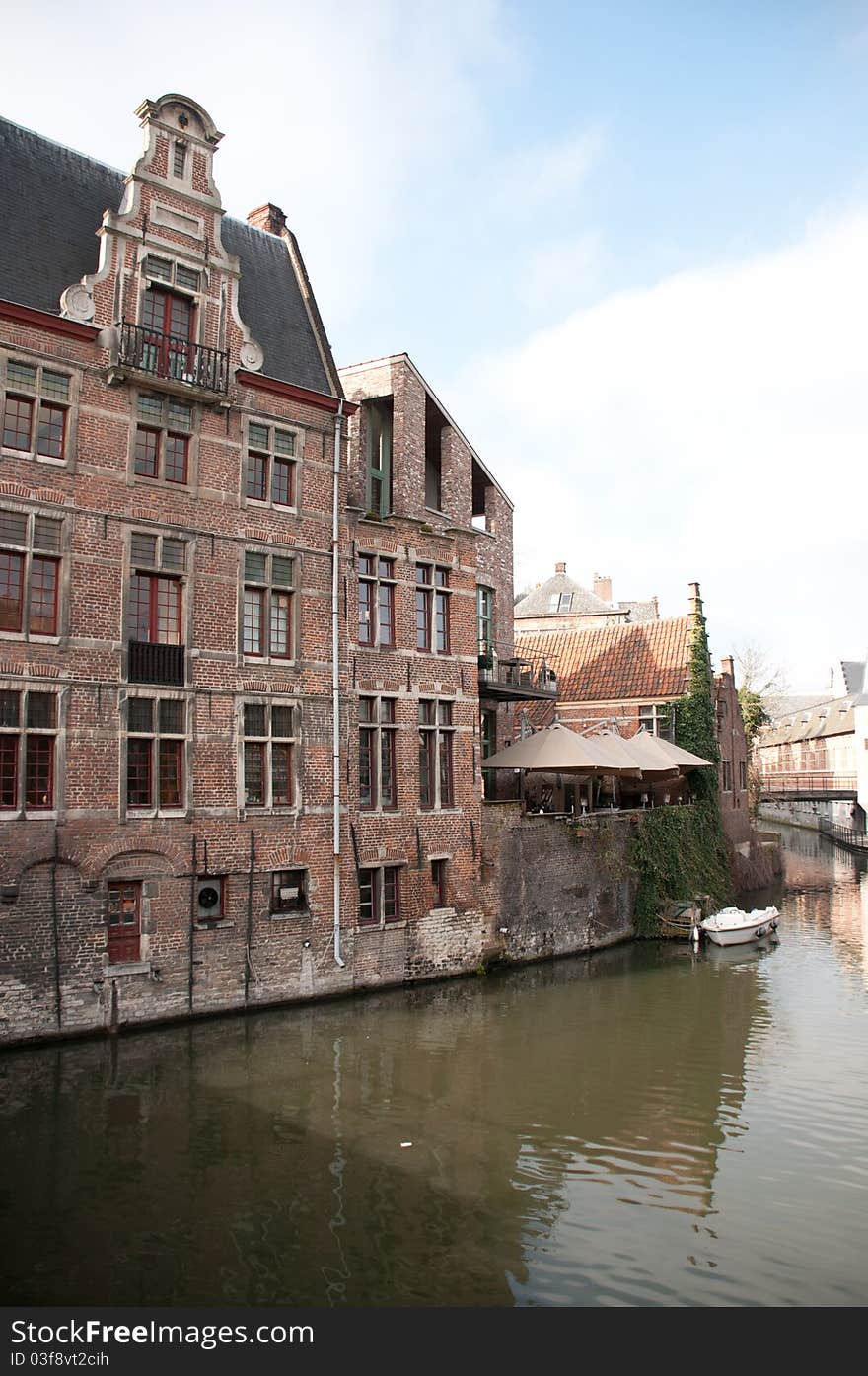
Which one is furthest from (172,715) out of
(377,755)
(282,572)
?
(377,755)

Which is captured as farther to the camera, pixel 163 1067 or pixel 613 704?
pixel 613 704

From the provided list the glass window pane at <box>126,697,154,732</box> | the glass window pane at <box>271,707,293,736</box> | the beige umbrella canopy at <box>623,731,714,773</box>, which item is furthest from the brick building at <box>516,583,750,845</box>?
the glass window pane at <box>126,697,154,732</box>

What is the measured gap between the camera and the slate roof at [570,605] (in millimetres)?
49875

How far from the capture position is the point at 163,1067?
14414 millimetres

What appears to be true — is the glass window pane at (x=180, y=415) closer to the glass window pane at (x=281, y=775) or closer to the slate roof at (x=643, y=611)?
the glass window pane at (x=281, y=775)

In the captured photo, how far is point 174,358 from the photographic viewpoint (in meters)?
17.5

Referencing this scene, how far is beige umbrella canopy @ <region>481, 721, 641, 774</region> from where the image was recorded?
76.7 ft

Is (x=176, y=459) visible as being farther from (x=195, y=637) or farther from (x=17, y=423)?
(x=195, y=637)

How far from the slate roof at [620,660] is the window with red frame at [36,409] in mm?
19885

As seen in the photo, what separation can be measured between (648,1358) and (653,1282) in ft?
4.10

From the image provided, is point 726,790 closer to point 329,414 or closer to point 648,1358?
point 329,414

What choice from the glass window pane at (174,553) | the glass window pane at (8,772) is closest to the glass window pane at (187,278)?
the glass window pane at (174,553)

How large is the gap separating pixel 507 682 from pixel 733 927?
865cm

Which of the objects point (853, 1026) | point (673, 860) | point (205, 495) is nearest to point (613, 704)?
point (673, 860)
